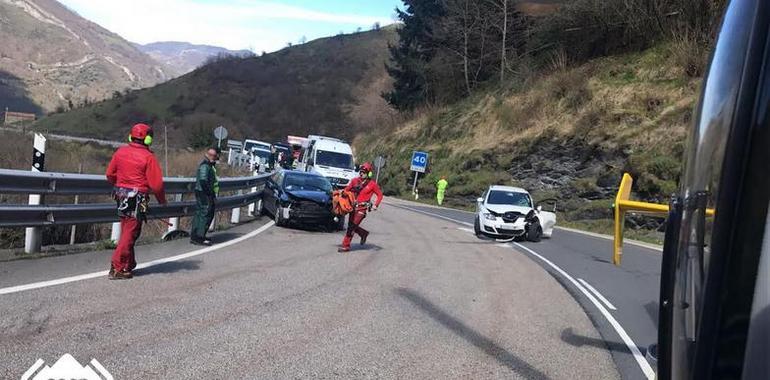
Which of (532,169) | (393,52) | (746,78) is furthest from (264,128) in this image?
(746,78)

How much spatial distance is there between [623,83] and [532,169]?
20.0ft

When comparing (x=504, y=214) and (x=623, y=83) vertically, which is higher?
(x=623, y=83)

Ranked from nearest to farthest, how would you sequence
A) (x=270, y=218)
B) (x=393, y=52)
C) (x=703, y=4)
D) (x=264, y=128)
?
1. (x=270, y=218)
2. (x=703, y=4)
3. (x=393, y=52)
4. (x=264, y=128)

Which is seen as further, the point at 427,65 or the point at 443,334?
the point at 427,65

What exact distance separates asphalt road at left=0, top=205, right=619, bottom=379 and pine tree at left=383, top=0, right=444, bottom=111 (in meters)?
45.4

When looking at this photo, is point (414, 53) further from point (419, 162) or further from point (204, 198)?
point (204, 198)

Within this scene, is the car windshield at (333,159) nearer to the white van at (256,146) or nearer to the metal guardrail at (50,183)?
the white van at (256,146)

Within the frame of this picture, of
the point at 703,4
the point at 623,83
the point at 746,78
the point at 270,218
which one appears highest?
the point at 703,4

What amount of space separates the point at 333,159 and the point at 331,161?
0.20m

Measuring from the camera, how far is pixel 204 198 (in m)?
12.0

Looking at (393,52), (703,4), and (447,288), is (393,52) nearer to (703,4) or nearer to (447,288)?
(703,4)

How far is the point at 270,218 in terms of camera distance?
18.8 m

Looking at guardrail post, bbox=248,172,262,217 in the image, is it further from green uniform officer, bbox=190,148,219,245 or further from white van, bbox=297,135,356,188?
white van, bbox=297,135,356,188

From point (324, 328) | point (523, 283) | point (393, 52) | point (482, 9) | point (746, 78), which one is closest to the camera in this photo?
point (746, 78)
